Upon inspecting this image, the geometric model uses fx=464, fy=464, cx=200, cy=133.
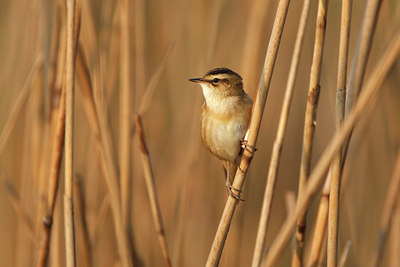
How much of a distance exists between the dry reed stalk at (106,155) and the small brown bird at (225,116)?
485 mm

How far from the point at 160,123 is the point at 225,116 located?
1118 mm

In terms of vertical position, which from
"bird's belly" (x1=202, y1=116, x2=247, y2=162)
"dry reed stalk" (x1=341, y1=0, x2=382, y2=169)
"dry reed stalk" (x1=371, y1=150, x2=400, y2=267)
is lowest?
"dry reed stalk" (x1=371, y1=150, x2=400, y2=267)

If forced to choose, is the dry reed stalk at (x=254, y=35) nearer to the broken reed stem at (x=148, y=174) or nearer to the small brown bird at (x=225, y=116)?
the small brown bird at (x=225, y=116)

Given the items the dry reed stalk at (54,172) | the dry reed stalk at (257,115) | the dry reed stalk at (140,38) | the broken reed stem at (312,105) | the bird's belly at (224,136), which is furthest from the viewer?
the dry reed stalk at (140,38)

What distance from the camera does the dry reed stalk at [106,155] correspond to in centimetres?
175

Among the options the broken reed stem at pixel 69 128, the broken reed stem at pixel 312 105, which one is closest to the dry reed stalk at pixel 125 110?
the broken reed stem at pixel 69 128

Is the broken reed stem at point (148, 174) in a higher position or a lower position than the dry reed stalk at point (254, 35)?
lower

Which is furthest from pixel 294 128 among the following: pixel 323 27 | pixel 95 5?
pixel 323 27

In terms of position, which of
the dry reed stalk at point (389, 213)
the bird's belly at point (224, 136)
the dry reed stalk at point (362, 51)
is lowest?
the dry reed stalk at point (389, 213)

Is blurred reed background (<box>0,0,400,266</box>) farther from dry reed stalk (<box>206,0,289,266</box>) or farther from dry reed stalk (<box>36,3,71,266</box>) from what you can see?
dry reed stalk (<box>206,0,289,266</box>)

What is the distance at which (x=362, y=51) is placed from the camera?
1501mm

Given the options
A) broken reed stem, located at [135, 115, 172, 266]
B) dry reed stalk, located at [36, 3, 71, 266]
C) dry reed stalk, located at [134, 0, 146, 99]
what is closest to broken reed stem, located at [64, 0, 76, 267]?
dry reed stalk, located at [36, 3, 71, 266]

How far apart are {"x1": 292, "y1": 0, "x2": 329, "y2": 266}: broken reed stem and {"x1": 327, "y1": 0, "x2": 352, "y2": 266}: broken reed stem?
0.22 feet

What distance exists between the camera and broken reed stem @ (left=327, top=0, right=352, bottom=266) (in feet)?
4.64
